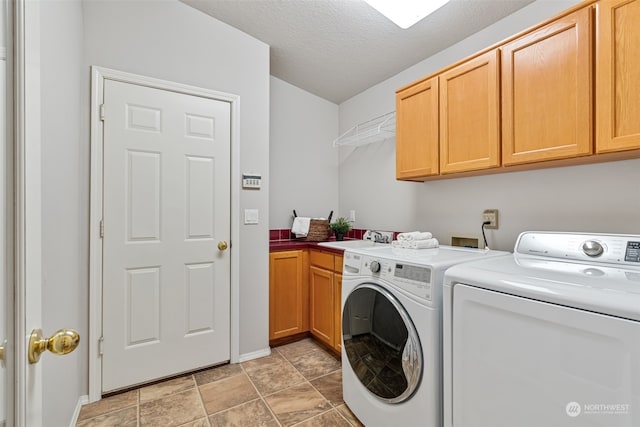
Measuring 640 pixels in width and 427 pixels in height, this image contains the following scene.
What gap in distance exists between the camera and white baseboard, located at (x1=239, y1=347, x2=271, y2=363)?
2281 millimetres

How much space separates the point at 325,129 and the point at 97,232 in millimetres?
2248

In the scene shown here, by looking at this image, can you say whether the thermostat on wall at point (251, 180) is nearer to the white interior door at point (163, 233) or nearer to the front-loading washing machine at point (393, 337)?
the white interior door at point (163, 233)

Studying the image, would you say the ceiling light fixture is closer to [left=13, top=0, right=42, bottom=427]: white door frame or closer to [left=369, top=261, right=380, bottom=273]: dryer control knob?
[left=369, top=261, right=380, bottom=273]: dryer control knob

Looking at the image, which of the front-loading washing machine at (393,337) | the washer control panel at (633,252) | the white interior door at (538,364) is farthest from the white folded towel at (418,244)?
the washer control panel at (633,252)

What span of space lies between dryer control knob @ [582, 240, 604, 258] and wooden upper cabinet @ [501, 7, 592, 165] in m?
0.38

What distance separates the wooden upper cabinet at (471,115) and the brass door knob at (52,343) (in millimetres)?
1799

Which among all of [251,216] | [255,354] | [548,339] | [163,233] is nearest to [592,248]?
[548,339]

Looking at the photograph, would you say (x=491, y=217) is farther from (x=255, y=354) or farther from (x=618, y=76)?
(x=255, y=354)

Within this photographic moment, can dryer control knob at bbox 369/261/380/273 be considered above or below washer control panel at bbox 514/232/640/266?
below

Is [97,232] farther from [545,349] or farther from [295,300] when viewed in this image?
[545,349]

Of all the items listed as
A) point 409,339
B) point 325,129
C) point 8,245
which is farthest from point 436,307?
point 325,129

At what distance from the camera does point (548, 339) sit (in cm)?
88

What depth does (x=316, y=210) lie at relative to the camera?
10.4 feet

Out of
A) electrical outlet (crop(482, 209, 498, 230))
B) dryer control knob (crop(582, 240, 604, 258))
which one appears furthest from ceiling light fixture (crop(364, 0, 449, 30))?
dryer control knob (crop(582, 240, 604, 258))
